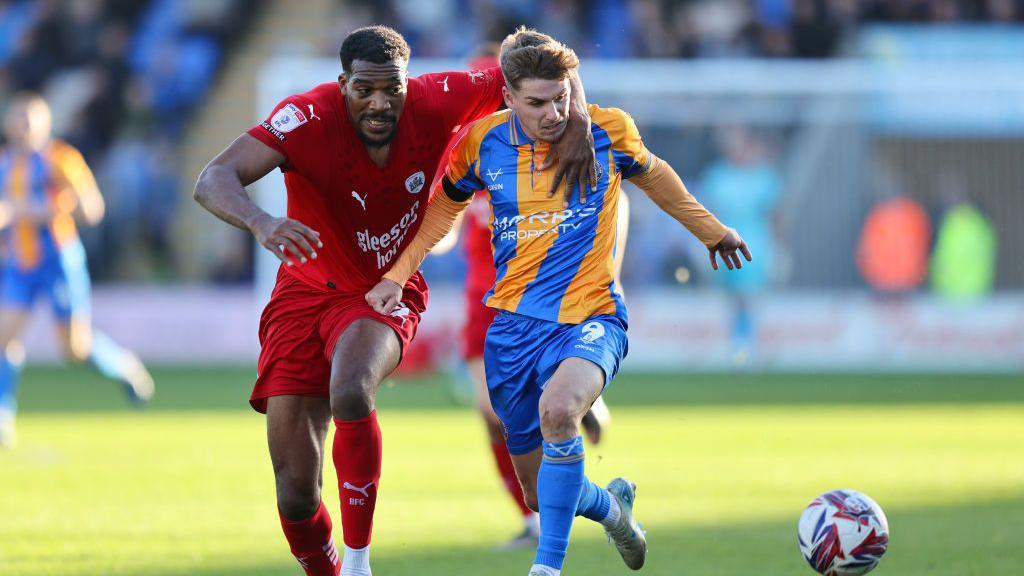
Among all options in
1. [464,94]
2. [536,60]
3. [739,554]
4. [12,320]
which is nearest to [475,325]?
[739,554]

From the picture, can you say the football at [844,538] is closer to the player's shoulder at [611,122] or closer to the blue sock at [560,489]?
the blue sock at [560,489]

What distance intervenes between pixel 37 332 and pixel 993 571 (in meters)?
15.8

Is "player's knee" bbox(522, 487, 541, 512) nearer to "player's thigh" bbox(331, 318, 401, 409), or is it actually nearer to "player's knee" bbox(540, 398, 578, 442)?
"player's knee" bbox(540, 398, 578, 442)

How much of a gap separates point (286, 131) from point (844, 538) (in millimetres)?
2632

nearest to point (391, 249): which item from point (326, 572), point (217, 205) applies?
point (217, 205)

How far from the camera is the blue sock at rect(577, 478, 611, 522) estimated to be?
19.4 ft

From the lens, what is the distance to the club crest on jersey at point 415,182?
239 inches

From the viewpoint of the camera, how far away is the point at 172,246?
68.3ft

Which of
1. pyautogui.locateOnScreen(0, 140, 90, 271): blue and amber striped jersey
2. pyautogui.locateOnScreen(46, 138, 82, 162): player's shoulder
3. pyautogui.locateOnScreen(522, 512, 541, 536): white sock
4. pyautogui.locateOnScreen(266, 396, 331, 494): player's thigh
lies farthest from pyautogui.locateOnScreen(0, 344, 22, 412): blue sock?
pyautogui.locateOnScreen(266, 396, 331, 494): player's thigh

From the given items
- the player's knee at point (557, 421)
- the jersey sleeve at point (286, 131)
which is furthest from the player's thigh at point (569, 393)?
the jersey sleeve at point (286, 131)

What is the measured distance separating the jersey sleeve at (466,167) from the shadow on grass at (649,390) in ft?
29.0

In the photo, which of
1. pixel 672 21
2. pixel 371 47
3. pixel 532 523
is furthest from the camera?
pixel 672 21

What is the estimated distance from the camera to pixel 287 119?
5770 mm

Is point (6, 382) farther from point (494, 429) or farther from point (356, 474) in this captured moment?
point (356, 474)
